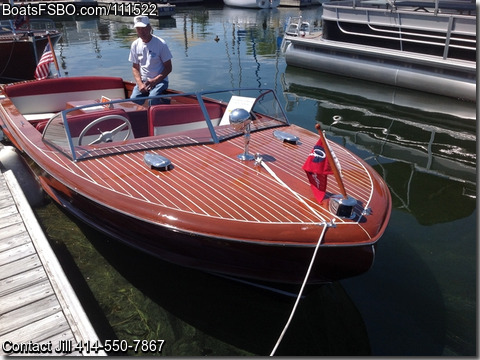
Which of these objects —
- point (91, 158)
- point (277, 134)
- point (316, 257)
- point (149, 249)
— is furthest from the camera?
point (277, 134)

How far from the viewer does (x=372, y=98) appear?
10.4 metres

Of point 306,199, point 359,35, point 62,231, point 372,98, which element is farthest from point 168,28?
point 306,199

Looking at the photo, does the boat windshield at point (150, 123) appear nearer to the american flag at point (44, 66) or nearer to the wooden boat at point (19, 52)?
the american flag at point (44, 66)

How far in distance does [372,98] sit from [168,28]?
690 inches

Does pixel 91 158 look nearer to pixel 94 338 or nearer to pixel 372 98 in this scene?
pixel 94 338

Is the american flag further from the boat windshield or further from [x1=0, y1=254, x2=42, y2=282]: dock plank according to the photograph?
[x1=0, y1=254, x2=42, y2=282]: dock plank

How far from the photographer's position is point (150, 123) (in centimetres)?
473

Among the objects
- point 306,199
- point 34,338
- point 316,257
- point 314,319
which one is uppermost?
point 306,199

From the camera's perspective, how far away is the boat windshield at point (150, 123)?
410 cm

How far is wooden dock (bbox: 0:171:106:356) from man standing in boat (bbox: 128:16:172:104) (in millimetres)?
2646

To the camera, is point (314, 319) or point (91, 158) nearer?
point (314, 319)

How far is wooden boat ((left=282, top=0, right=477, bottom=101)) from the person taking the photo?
10023 mm

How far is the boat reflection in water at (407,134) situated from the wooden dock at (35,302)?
3927 millimetres

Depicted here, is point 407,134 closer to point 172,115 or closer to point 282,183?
point 172,115
